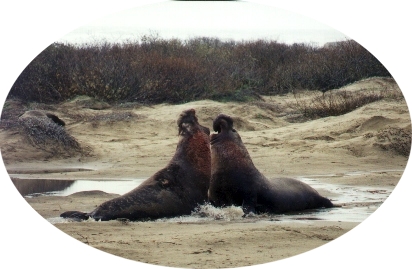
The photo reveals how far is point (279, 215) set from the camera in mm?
14664

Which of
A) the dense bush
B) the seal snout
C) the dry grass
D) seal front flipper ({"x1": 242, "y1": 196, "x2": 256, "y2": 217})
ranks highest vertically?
the dense bush

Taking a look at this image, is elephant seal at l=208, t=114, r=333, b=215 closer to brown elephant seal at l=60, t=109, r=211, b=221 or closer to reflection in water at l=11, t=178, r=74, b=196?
brown elephant seal at l=60, t=109, r=211, b=221

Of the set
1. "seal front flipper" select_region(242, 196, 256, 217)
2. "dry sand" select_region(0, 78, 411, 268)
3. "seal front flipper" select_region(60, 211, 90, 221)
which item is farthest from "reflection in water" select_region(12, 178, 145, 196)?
"seal front flipper" select_region(242, 196, 256, 217)

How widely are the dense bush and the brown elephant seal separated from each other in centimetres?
98

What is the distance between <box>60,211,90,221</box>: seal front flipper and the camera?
1444cm

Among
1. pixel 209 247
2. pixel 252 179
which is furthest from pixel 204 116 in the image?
pixel 209 247

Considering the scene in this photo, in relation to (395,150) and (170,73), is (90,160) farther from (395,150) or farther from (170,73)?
(395,150)

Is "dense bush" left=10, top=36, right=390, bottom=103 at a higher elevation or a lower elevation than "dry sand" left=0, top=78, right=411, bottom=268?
Answer: higher

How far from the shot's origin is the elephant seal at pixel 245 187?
1466 cm

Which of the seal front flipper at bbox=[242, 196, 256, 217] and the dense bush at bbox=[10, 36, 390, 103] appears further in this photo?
the dense bush at bbox=[10, 36, 390, 103]

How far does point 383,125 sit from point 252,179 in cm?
219

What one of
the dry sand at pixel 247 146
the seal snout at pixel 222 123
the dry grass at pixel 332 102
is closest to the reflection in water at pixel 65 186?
the dry sand at pixel 247 146

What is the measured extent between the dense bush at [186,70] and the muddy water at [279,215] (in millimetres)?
1471

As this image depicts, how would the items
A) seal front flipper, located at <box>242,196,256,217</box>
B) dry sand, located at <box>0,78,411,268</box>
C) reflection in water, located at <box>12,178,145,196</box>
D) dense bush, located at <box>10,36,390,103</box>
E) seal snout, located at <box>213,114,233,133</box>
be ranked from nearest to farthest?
dry sand, located at <box>0,78,411,268</box> → seal front flipper, located at <box>242,196,256,217</box> → reflection in water, located at <box>12,178,145,196</box> → seal snout, located at <box>213,114,233,133</box> → dense bush, located at <box>10,36,390,103</box>
